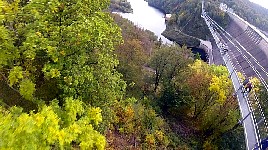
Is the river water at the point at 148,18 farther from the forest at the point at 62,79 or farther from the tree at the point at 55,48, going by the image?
the tree at the point at 55,48

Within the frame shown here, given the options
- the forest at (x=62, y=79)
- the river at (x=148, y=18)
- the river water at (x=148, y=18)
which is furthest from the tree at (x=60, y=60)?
the river water at (x=148, y=18)

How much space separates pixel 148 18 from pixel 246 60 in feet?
191

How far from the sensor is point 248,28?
2756 inches

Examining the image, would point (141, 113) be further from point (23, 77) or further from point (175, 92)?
point (23, 77)

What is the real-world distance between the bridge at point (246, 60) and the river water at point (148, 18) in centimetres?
1751

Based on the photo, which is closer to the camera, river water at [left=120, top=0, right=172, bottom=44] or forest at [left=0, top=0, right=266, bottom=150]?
forest at [left=0, top=0, right=266, bottom=150]

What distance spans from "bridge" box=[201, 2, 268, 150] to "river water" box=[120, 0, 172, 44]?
17.5 metres

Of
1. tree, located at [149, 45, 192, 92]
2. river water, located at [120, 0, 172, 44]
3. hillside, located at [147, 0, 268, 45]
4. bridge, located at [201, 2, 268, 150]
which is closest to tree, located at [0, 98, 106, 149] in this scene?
bridge, located at [201, 2, 268, 150]

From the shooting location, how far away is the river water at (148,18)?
96.1 meters

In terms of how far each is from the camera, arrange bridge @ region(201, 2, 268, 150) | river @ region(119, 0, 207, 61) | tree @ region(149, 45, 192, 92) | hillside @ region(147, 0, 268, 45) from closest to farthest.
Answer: bridge @ region(201, 2, 268, 150) → tree @ region(149, 45, 192, 92) → hillside @ region(147, 0, 268, 45) → river @ region(119, 0, 207, 61)

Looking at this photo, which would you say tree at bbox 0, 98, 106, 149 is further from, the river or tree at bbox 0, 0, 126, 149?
the river

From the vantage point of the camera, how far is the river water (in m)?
96.1

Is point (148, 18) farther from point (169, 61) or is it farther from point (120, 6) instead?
point (169, 61)

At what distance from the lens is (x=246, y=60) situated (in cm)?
5406
